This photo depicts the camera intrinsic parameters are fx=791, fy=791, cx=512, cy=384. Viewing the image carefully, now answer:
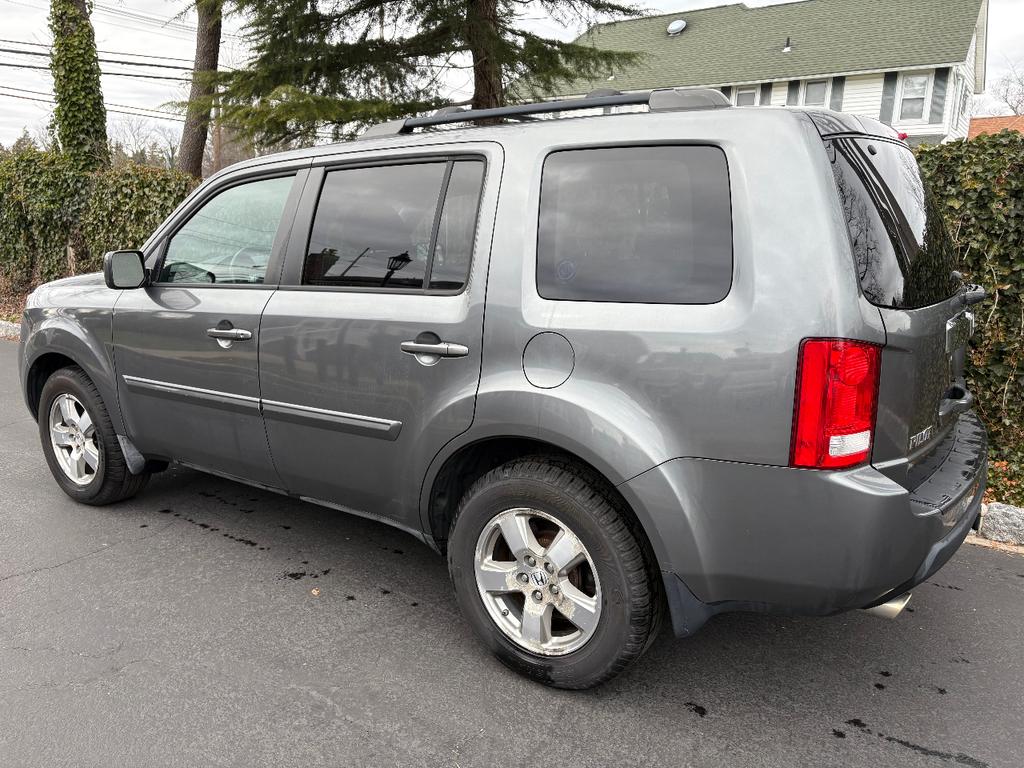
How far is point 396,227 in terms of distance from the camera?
304 cm

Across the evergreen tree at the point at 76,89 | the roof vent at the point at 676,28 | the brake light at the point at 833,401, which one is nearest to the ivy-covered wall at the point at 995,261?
the brake light at the point at 833,401

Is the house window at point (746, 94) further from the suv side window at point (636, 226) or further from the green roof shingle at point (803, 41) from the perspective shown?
the suv side window at point (636, 226)

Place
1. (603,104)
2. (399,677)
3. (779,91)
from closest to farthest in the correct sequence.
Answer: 1. (603,104)
2. (399,677)
3. (779,91)

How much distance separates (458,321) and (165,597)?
1808mm

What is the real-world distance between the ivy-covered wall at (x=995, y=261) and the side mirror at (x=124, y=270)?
14.9ft

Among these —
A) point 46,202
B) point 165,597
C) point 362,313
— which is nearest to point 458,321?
point 362,313

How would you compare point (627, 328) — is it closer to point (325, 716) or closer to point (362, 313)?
point (362, 313)

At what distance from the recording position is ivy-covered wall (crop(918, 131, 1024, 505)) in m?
4.71

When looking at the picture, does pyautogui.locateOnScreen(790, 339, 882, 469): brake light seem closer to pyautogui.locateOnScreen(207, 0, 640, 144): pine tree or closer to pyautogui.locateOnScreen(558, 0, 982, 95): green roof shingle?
pyautogui.locateOnScreen(207, 0, 640, 144): pine tree

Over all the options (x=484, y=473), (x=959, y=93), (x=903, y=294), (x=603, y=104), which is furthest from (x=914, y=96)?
(x=484, y=473)

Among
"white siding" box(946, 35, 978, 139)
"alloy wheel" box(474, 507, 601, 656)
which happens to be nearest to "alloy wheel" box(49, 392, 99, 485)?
"alloy wheel" box(474, 507, 601, 656)

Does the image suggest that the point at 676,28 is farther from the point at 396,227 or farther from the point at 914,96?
the point at 396,227

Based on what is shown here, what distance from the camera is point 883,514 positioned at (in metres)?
2.17

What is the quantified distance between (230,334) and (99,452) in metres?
1.44
